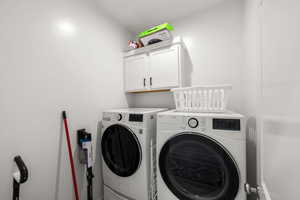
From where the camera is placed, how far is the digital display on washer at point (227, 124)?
0.83 metres

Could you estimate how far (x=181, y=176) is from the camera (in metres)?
1.01

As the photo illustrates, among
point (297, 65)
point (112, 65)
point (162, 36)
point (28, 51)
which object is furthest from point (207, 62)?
point (28, 51)

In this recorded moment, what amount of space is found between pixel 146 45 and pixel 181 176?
172cm

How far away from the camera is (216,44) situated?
1639 millimetres

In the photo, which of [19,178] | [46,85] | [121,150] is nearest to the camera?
[19,178]

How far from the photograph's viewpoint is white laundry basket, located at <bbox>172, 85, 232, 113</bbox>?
3.44 ft

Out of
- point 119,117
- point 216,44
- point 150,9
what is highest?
point 150,9

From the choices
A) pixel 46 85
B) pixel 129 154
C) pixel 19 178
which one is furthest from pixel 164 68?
pixel 19 178

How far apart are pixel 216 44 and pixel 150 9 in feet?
3.46

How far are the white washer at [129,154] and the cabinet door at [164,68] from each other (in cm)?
55

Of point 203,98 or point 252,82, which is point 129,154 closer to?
point 203,98

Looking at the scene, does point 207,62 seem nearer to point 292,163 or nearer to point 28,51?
point 292,163

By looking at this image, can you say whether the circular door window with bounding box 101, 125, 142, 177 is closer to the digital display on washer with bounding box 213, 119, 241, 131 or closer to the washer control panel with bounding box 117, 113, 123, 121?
the washer control panel with bounding box 117, 113, 123, 121

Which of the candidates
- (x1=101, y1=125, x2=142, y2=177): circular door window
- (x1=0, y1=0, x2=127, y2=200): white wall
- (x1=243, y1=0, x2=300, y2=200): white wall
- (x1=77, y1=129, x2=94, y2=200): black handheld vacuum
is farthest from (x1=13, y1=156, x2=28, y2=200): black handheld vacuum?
(x1=243, y1=0, x2=300, y2=200): white wall
